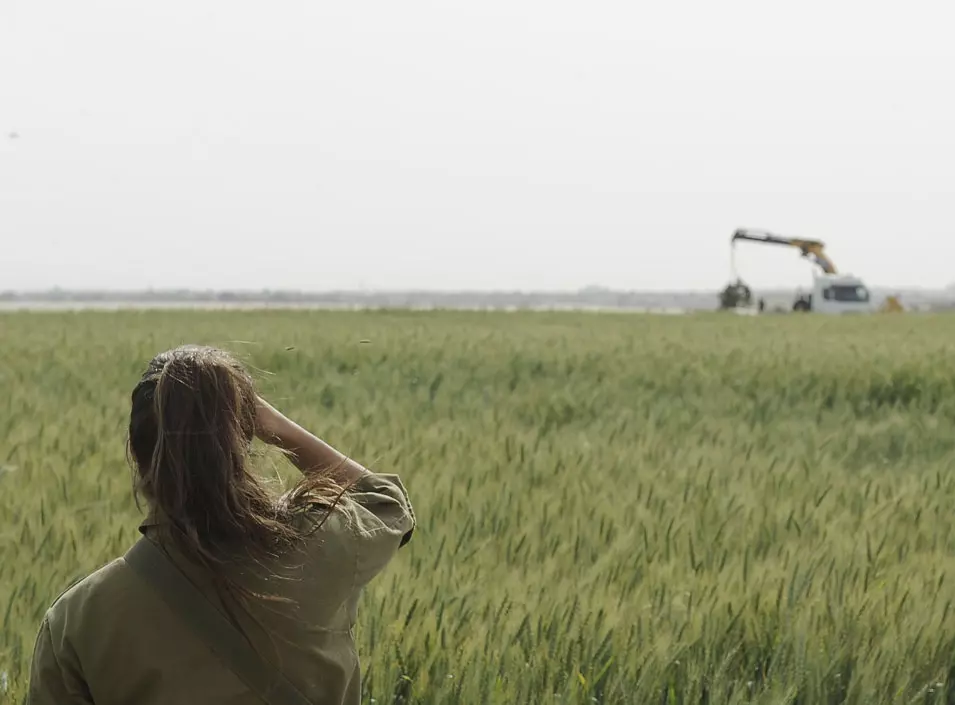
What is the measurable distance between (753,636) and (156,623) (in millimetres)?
2241

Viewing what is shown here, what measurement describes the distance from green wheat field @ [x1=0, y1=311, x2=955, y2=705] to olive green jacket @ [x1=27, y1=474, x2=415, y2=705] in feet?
0.67

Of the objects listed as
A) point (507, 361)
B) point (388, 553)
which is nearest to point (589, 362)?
point (507, 361)

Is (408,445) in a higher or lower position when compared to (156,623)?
lower

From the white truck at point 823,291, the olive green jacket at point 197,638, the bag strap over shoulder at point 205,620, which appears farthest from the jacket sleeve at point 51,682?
the white truck at point 823,291

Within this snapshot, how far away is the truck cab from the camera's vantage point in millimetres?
40875

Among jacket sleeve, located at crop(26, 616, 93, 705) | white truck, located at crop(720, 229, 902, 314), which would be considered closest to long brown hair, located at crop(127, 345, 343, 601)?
jacket sleeve, located at crop(26, 616, 93, 705)

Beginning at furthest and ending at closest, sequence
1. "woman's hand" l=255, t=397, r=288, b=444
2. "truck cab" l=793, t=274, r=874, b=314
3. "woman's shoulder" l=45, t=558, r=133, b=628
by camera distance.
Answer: "truck cab" l=793, t=274, r=874, b=314 → "woman's hand" l=255, t=397, r=288, b=444 → "woman's shoulder" l=45, t=558, r=133, b=628

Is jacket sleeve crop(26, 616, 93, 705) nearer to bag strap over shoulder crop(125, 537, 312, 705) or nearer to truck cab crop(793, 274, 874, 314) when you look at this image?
bag strap over shoulder crop(125, 537, 312, 705)

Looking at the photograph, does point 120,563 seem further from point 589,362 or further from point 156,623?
point 589,362

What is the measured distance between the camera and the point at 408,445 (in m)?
6.58

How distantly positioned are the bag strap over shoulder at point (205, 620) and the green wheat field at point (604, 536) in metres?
0.26

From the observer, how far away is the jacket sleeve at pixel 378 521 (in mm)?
1868

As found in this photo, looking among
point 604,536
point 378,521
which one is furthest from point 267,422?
point 604,536

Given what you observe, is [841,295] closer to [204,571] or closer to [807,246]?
[807,246]
